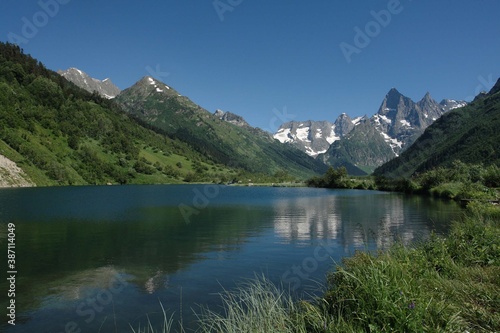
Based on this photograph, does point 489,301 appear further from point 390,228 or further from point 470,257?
point 390,228

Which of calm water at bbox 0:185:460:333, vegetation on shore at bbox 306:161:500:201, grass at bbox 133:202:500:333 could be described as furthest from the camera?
vegetation on shore at bbox 306:161:500:201

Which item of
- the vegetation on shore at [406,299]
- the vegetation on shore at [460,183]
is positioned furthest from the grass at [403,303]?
the vegetation on shore at [460,183]

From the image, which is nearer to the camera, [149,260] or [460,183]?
[149,260]

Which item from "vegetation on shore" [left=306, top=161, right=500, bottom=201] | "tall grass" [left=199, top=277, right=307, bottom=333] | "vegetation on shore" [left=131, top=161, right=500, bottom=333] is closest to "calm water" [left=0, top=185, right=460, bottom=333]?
"vegetation on shore" [left=131, top=161, right=500, bottom=333]

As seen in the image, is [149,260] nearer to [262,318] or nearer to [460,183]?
[262,318]

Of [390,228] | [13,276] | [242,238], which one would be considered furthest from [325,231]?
[13,276]

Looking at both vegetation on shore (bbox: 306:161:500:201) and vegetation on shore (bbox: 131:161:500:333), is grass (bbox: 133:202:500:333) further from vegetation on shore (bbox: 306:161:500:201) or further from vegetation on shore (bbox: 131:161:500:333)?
vegetation on shore (bbox: 306:161:500:201)

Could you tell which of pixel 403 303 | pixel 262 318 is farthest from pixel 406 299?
pixel 262 318

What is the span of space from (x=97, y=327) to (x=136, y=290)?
5800 mm

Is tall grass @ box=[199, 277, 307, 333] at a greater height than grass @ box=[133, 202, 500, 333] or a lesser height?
lesser

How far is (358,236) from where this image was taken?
151 ft

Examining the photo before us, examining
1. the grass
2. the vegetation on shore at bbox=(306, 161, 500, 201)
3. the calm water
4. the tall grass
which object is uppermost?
the vegetation on shore at bbox=(306, 161, 500, 201)

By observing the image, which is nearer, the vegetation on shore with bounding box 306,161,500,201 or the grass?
the grass

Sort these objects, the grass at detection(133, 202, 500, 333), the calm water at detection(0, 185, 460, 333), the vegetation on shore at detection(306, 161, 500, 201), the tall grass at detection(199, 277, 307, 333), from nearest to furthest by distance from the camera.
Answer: the grass at detection(133, 202, 500, 333) < the tall grass at detection(199, 277, 307, 333) < the calm water at detection(0, 185, 460, 333) < the vegetation on shore at detection(306, 161, 500, 201)
